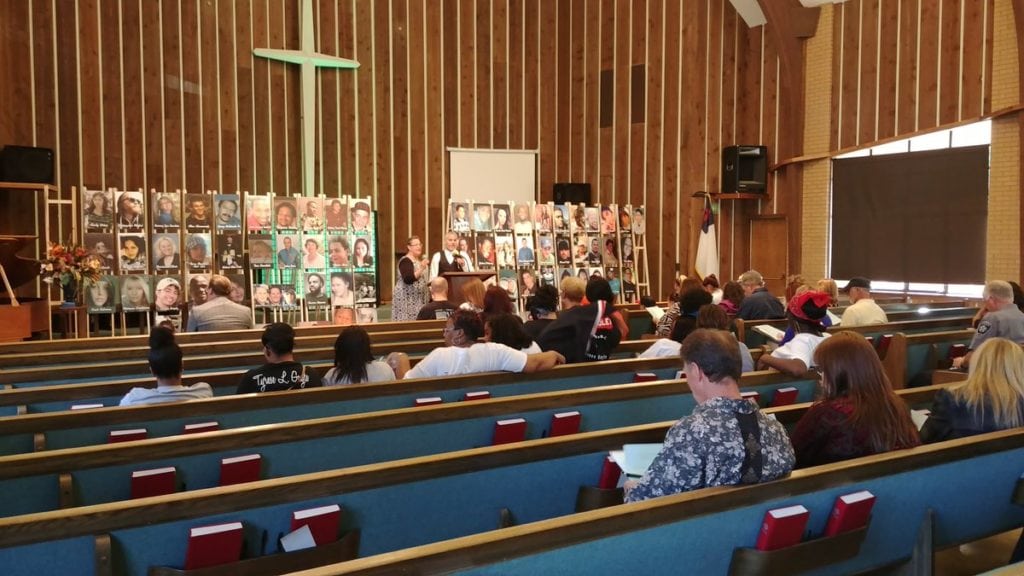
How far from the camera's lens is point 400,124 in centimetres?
1306

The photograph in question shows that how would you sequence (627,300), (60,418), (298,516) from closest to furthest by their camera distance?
(298,516) < (60,418) < (627,300)

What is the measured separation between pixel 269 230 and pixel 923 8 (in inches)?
358

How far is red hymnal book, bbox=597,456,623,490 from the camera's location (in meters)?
2.95

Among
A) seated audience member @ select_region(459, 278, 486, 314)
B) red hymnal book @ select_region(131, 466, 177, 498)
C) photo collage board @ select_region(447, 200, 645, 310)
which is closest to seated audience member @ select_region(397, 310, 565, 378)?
red hymnal book @ select_region(131, 466, 177, 498)

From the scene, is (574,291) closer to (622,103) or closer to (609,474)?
(609,474)

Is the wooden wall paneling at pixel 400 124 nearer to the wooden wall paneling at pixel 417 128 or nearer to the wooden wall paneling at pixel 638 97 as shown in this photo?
the wooden wall paneling at pixel 417 128

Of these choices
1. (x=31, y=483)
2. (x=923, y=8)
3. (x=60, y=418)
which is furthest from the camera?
(x=923, y=8)

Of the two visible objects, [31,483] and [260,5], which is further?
[260,5]

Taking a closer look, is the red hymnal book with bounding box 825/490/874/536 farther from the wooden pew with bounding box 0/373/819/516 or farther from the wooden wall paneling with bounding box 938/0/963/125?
the wooden wall paneling with bounding box 938/0/963/125

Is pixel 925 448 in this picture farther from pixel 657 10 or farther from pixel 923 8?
pixel 657 10

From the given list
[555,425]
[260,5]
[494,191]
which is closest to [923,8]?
[494,191]

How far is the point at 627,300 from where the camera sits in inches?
526

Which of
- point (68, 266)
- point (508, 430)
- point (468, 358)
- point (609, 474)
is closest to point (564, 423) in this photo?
point (508, 430)

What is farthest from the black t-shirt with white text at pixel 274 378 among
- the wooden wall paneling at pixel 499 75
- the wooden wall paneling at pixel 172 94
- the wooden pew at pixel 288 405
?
the wooden wall paneling at pixel 499 75
